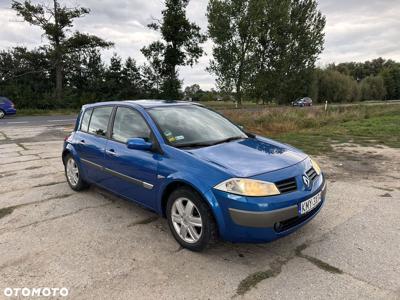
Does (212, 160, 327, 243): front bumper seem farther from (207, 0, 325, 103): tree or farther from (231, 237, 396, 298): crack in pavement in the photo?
(207, 0, 325, 103): tree

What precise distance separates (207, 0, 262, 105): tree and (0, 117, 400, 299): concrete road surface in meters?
31.0

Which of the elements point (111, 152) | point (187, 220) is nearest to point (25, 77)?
point (111, 152)

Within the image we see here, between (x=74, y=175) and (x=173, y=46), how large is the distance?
101 feet

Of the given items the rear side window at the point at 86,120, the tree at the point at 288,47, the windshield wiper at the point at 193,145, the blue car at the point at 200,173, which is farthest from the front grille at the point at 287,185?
the tree at the point at 288,47

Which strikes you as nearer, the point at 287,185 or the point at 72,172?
the point at 287,185

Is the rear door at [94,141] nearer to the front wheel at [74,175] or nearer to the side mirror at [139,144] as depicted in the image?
the front wheel at [74,175]

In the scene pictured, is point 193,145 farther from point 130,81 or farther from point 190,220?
point 130,81

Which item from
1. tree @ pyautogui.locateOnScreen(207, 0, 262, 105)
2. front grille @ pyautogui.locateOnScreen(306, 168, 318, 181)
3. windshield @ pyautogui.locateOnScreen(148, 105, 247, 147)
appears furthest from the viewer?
tree @ pyautogui.locateOnScreen(207, 0, 262, 105)

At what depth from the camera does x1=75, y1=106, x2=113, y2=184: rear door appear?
4617 millimetres

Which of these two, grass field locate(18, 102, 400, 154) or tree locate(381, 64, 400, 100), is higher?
tree locate(381, 64, 400, 100)

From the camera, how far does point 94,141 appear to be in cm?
478

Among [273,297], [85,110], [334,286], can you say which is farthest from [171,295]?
[85,110]

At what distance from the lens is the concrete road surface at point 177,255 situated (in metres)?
2.76

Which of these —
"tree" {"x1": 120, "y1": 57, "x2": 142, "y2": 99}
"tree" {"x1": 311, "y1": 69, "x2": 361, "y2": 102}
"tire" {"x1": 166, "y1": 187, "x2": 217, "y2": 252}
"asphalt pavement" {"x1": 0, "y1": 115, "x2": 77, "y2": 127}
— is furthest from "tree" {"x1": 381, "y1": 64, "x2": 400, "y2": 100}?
"tire" {"x1": 166, "y1": 187, "x2": 217, "y2": 252}
